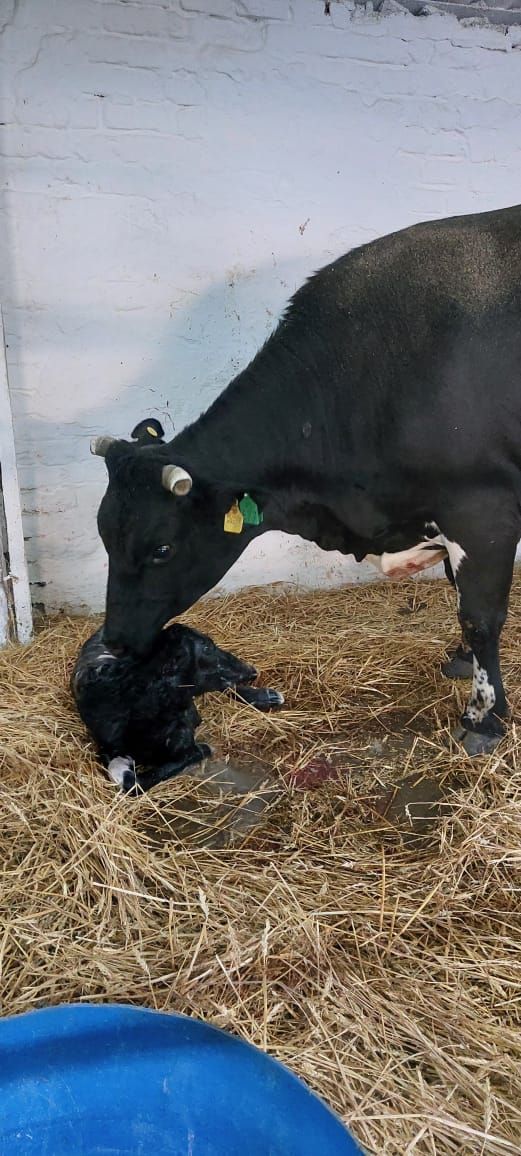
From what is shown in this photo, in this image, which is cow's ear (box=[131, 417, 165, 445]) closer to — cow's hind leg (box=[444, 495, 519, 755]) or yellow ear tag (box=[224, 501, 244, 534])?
yellow ear tag (box=[224, 501, 244, 534])

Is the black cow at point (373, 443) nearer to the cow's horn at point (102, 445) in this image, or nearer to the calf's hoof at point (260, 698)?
the cow's horn at point (102, 445)

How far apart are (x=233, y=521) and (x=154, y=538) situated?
0.92ft

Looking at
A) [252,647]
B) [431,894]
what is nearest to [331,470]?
[252,647]

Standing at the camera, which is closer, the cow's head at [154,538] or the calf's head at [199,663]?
the cow's head at [154,538]

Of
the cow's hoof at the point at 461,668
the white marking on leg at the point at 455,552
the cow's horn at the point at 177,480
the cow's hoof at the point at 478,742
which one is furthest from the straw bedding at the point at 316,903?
the cow's horn at the point at 177,480

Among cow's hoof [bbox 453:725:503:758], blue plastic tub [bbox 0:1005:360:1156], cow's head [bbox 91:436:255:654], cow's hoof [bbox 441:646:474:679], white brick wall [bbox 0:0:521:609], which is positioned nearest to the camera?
blue plastic tub [bbox 0:1005:360:1156]

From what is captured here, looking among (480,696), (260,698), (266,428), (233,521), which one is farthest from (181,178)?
(480,696)

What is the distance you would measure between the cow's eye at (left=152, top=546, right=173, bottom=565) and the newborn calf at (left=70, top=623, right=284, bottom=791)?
14.3 inches

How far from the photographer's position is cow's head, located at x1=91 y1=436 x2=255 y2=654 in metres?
2.57

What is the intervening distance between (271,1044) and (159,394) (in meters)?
3.25

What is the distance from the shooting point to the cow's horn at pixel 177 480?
243 centimetres

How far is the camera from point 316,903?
212 centimetres

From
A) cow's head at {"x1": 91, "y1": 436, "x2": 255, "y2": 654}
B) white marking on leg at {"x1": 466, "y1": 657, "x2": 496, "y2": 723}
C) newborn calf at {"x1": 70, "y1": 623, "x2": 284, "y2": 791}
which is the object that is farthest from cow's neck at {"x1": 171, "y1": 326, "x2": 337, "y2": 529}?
white marking on leg at {"x1": 466, "y1": 657, "x2": 496, "y2": 723}

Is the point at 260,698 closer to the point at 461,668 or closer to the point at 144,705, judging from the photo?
the point at 144,705
